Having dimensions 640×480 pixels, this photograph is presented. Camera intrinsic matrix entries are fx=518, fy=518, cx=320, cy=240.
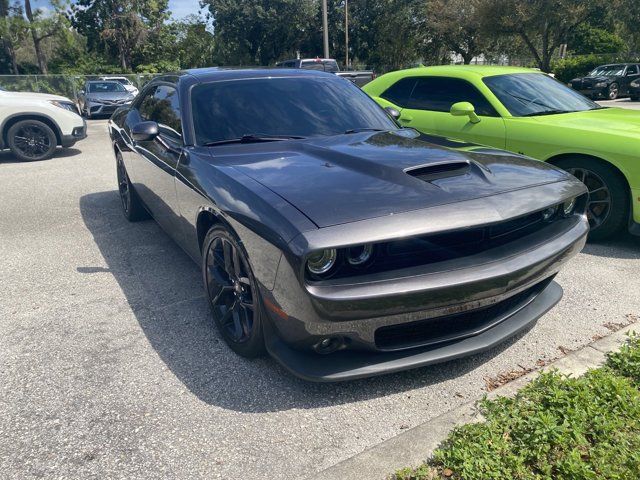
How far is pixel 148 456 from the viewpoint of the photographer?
220cm

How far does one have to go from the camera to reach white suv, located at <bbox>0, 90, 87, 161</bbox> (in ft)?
29.7

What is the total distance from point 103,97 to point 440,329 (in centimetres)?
1763

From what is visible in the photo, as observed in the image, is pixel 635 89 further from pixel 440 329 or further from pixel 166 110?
pixel 440 329

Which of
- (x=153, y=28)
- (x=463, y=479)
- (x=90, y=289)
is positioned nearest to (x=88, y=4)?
(x=153, y=28)

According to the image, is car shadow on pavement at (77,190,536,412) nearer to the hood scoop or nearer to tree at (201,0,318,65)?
the hood scoop

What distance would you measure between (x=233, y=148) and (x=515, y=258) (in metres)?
1.78

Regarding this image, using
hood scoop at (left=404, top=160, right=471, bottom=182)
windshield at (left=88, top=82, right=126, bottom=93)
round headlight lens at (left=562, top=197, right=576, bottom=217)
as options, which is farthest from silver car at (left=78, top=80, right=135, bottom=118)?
round headlight lens at (left=562, top=197, right=576, bottom=217)

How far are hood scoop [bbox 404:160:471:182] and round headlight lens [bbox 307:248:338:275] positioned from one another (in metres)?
0.72

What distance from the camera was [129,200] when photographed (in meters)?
5.39

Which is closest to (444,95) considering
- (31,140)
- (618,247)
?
(618,247)

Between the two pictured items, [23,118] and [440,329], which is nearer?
[440,329]

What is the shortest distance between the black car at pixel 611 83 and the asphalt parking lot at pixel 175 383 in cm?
1911

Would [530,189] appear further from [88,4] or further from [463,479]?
[88,4]

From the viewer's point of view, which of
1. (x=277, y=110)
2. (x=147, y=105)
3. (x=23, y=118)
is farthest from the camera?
(x=23, y=118)
